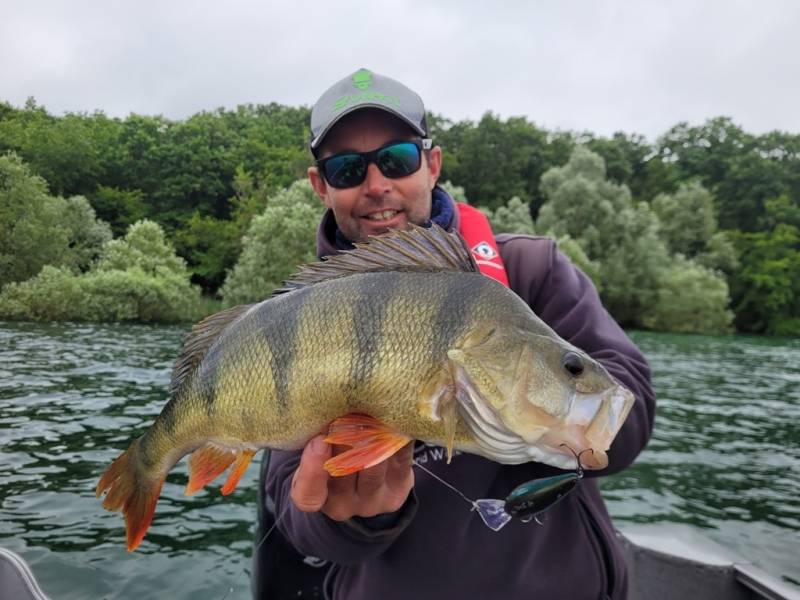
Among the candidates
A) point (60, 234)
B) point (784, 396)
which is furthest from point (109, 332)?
point (784, 396)

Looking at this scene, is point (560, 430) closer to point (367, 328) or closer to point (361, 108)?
point (367, 328)

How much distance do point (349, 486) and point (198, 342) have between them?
2.35 ft

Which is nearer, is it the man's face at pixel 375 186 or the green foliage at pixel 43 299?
the man's face at pixel 375 186

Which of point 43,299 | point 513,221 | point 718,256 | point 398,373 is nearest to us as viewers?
point 398,373

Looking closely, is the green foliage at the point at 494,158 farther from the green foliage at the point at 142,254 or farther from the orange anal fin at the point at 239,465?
the orange anal fin at the point at 239,465

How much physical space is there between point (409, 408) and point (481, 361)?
0.23 meters

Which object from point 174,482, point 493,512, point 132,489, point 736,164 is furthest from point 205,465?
point 736,164

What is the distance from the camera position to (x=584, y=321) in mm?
2197

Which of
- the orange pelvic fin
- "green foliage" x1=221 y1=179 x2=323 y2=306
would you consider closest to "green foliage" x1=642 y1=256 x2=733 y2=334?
"green foliage" x1=221 y1=179 x2=323 y2=306

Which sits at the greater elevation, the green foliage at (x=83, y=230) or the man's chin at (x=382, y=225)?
the green foliage at (x=83, y=230)

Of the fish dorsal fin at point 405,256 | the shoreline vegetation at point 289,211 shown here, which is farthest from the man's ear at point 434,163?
the shoreline vegetation at point 289,211

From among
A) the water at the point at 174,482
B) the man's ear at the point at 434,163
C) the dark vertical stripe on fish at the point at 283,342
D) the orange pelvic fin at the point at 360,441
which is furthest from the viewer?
the water at the point at 174,482

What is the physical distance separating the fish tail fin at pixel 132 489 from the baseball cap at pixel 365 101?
144cm

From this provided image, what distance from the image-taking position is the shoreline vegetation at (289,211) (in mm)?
28438
